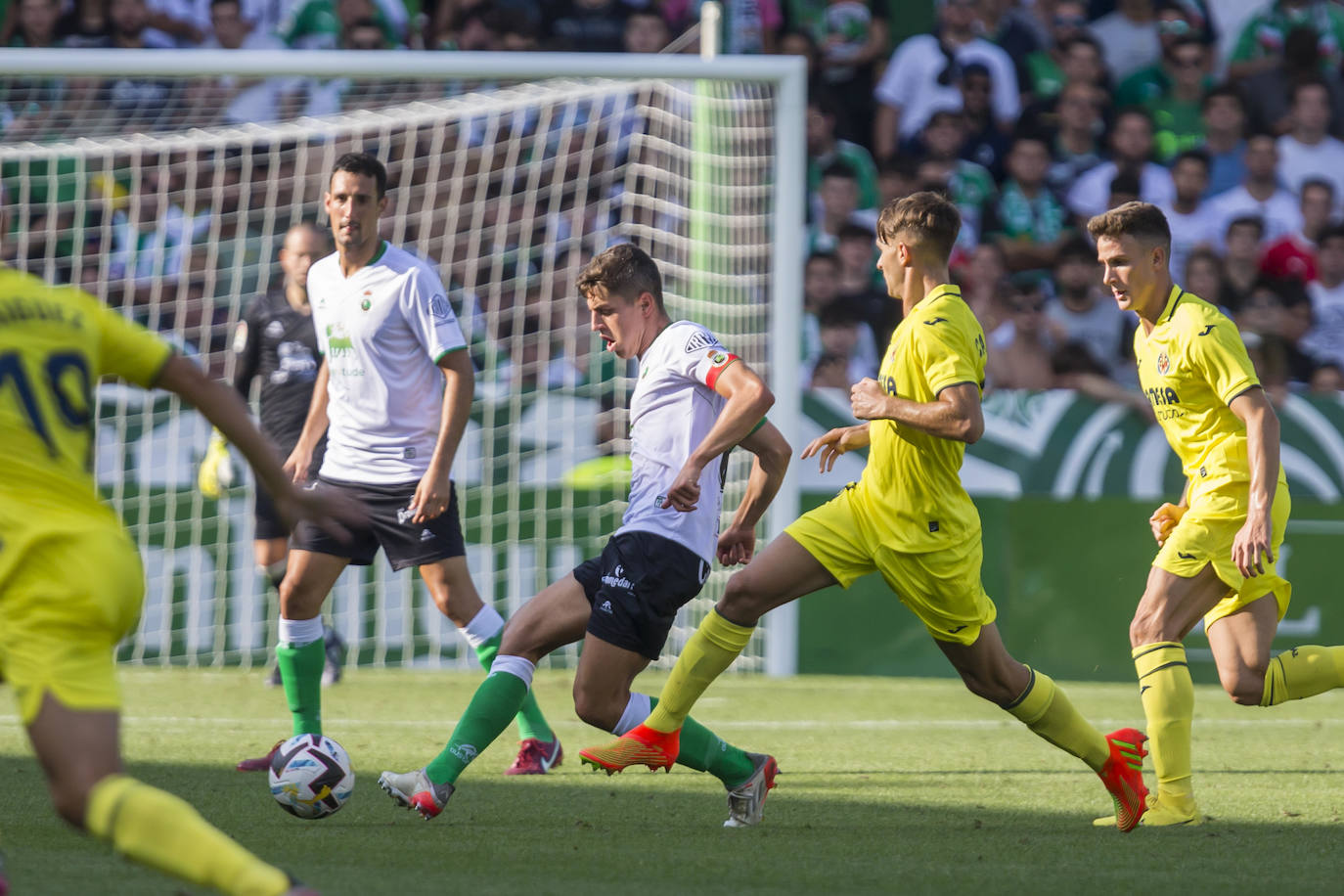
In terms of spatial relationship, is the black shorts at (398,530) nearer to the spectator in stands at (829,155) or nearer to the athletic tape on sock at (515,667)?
the athletic tape on sock at (515,667)

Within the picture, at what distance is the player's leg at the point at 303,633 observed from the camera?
6.04m

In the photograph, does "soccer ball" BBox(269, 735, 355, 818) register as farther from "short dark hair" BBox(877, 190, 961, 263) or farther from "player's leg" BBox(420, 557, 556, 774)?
"short dark hair" BBox(877, 190, 961, 263)

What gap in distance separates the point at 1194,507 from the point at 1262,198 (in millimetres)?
8528

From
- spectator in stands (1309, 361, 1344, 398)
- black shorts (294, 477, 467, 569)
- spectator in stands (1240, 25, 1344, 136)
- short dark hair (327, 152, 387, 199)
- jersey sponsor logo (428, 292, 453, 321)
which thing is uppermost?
spectator in stands (1240, 25, 1344, 136)

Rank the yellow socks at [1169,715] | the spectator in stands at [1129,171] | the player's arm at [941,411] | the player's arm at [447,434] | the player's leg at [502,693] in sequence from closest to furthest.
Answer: the player's leg at [502,693] → the player's arm at [941,411] → the yellow socks at [1169,715] → the player's arm at [447,434] → the spectator in stands at [1129,171]

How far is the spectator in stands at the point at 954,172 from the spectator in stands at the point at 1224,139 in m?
1.93

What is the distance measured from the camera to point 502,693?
518 cm

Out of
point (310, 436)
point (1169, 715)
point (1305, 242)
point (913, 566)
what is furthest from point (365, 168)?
point (1305, 242)

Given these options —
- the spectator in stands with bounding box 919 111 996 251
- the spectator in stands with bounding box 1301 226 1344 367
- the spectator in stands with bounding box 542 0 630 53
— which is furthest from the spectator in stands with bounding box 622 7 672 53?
the spectator in stands with bounding box 1301 226 1344 367

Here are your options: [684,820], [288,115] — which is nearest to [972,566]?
[684,820]

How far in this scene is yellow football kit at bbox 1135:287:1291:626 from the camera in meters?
5.37

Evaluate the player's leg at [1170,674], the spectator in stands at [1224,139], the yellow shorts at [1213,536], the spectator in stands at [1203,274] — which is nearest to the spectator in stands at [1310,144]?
the spectator in stands at [1224,139]

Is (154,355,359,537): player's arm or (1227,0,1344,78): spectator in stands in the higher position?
(1227,0,1344,78): spectator in stands

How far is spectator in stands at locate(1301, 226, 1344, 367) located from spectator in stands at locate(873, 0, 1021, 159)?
8.74 ft
